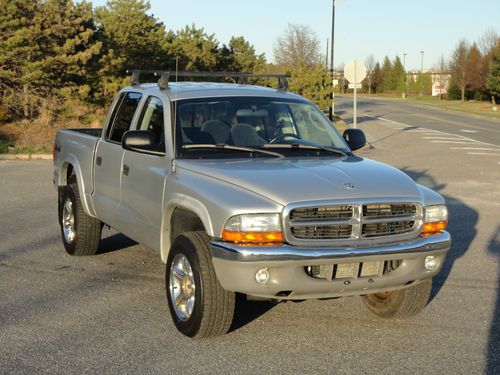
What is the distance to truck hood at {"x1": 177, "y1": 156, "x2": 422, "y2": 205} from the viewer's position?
15.4 feet

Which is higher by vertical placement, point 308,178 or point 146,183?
point 308,178

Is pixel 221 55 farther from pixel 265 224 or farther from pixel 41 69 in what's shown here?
pixel 265 224

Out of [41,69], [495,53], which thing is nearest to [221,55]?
[41,69]

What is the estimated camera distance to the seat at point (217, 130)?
229 inches

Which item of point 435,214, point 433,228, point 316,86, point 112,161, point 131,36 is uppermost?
point 131,36

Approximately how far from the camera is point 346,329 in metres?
5.35

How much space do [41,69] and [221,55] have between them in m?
16.4

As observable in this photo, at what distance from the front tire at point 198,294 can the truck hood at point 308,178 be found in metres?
0.53

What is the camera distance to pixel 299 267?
457 cm

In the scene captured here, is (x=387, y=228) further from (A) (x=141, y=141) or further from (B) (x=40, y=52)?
(B) (x=40, y=52)

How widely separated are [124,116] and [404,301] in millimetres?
3305

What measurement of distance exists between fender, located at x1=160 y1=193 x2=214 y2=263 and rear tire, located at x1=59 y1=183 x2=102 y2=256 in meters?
2.16

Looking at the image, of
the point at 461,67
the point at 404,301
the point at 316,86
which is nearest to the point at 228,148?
the point at 404,301

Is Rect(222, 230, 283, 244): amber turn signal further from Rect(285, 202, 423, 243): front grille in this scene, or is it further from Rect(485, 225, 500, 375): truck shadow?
Rect(485, 225, 500, 375): truck shadow
